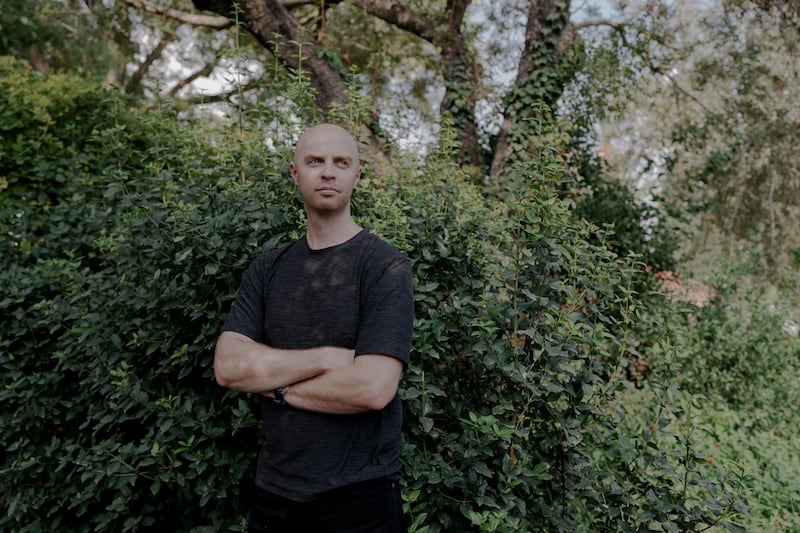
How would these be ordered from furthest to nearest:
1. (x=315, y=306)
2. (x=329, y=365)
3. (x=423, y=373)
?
1. (x=423, y=373)
2. (x=315, y=306)
3. (x=329, y=365)

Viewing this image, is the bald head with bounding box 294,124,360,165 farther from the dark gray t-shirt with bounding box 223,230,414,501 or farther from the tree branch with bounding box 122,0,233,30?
the tree branch with bounding box 122,0,233,30

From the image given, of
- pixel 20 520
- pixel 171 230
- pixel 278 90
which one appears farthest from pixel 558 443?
pixel 20 520

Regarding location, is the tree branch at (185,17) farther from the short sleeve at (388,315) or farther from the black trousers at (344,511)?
the black trousers at (344,511)

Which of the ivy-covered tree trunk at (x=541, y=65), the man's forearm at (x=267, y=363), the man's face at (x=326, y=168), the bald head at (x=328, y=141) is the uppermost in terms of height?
the ivy-covered tree trunk at (x=541, y=65)

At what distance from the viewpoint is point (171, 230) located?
366 centimetres

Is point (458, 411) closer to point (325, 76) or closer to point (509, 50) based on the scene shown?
point (325, 76)

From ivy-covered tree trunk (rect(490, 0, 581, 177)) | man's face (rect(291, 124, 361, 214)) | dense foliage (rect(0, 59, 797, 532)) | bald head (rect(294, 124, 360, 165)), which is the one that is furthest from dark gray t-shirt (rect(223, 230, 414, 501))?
ivy-covered tree trunk (rect(490, 0, 581, 177))

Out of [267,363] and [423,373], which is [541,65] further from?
[267,363]

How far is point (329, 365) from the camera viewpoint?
231 cm

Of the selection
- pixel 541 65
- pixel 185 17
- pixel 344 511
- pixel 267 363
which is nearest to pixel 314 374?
pixel 267 363

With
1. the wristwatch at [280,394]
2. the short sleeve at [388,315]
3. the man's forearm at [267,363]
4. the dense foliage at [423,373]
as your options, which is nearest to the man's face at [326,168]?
the short sleeve at [388,315]

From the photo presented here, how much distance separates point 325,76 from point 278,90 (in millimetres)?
4470

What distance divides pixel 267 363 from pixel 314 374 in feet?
0.62

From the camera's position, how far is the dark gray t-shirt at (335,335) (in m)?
2.27
